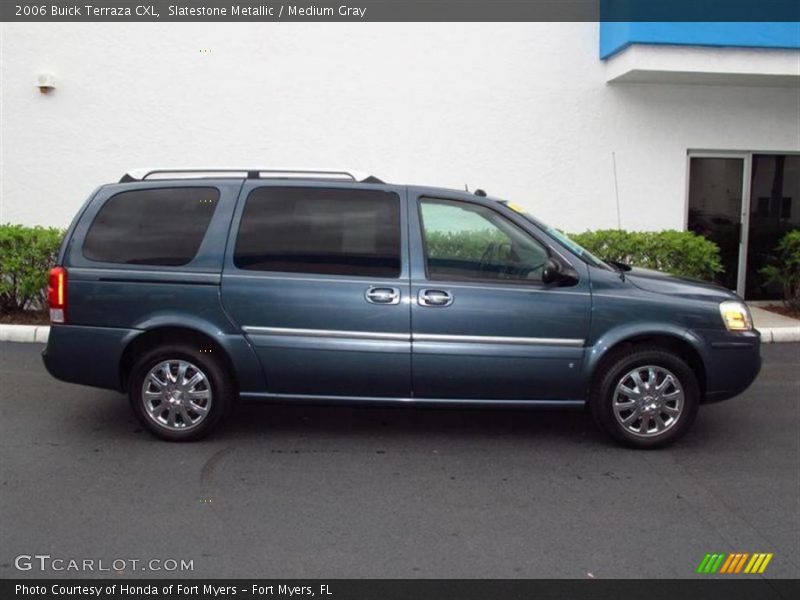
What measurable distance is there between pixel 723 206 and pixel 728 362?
6820 millimetres

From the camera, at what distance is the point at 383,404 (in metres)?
5.37

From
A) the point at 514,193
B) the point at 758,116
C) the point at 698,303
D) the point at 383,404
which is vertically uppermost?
the point at 758,116

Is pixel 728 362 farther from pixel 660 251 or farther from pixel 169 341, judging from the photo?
pixel 660 251

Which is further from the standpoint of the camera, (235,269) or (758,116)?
(758,116)

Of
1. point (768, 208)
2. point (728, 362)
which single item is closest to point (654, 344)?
point (728, 362)

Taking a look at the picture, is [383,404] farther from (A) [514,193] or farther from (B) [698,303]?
(A) [514,193]

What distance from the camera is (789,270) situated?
419 inches

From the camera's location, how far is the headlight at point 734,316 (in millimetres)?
5387

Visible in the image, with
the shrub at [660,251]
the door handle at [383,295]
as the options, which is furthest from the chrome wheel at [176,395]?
the shrub at [660,251]

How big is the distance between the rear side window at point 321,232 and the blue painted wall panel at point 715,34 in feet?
19.6

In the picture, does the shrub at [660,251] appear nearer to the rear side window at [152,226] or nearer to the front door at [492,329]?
the front door at [492,329]
